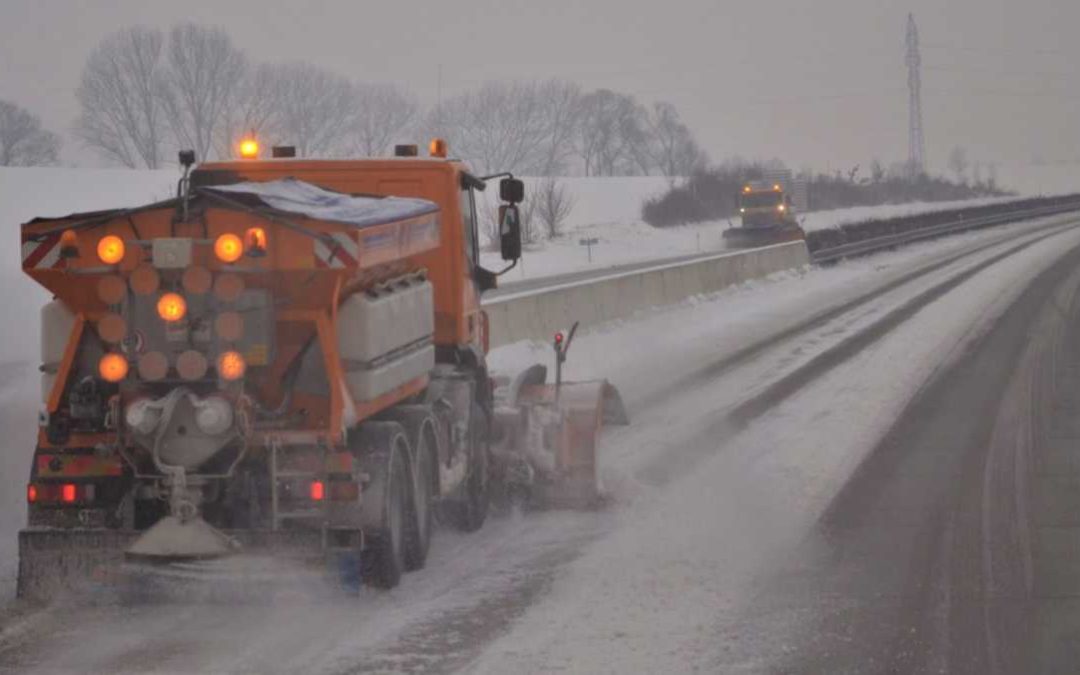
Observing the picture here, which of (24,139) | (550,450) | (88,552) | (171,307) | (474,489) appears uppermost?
(24,139)

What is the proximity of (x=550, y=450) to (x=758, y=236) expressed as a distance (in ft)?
186

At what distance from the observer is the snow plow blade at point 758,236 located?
64444 millimetres

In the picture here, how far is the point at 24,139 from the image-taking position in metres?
84.4

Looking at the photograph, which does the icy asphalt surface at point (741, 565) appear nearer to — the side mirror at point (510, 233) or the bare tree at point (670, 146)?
the side mirror at point (510, 233)

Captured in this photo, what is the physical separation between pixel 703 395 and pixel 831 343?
6.51 metres

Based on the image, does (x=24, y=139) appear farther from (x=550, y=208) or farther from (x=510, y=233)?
(x=510, y=233)

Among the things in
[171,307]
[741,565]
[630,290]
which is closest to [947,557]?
[741,565]

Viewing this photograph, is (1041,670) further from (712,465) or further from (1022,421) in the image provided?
(1022,421)

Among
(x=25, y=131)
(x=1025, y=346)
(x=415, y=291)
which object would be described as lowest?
(x=1025, y=346)

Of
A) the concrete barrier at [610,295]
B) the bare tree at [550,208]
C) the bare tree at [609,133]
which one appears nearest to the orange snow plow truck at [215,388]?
the concrete barrier at [610,295]

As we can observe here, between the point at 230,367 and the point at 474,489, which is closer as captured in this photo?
the point at 230,367

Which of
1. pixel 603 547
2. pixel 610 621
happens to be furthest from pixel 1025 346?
pixel 610 621

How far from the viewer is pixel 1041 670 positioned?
6.88 meters

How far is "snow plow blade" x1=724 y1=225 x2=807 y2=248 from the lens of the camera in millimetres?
64444
